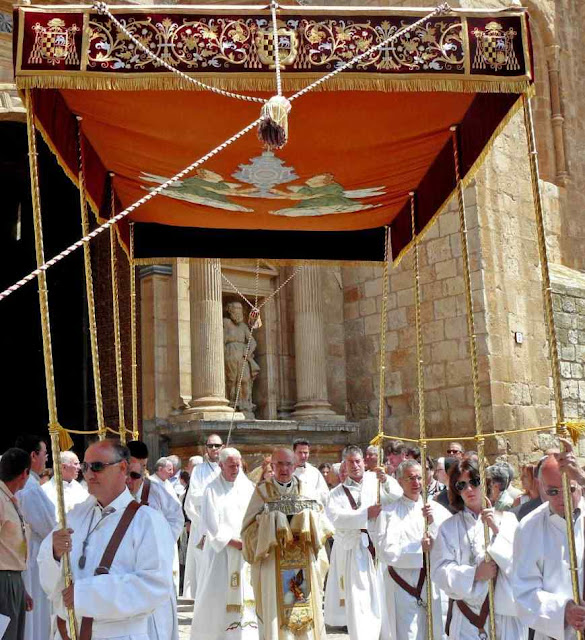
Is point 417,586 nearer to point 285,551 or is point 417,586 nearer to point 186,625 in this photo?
point 285,551

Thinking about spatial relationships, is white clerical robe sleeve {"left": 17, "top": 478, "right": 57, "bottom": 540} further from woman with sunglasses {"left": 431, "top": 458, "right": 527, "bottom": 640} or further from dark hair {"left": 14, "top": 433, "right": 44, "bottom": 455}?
woman with sunglasses {"left": 431, "top": 458, "right": 527, "bottom": 640}

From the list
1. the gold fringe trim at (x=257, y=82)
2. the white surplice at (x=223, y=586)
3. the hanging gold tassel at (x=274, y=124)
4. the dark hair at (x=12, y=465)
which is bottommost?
the white surplice at (x=223, y=586)

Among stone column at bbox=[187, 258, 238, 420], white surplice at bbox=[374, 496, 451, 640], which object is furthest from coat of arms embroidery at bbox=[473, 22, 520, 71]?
stone column at bbox=[187, 258, 238, 420]

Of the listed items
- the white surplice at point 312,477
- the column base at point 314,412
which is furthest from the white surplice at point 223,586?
the column base at point 314,412

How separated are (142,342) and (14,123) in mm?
3860

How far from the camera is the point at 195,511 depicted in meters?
10.3

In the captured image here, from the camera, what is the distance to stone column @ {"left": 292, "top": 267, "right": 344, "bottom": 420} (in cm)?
1512

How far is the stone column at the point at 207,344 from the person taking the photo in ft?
45.0

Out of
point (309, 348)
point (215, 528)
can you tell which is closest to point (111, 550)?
point (215, 528)

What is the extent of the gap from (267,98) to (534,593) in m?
3.08

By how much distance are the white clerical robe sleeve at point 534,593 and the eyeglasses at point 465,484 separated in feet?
3.54

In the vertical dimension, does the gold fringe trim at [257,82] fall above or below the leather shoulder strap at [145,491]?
above

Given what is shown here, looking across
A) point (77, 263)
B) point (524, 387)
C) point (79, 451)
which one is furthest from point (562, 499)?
point (77, 263)

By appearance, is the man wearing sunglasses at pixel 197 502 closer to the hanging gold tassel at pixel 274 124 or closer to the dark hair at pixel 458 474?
the dark hair at pixel 458 474
